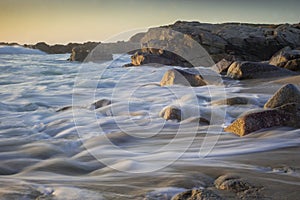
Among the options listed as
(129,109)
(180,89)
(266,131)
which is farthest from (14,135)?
(180,89)

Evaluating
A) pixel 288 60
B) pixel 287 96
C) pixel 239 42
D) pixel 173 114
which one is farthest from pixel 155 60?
pixel 287 96

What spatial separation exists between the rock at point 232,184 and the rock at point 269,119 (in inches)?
67.3

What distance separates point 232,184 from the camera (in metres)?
2.41

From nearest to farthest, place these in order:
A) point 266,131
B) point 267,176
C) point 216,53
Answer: point 267,176 < point 266,131 < point 216,53

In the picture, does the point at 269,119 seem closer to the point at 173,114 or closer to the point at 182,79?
the point at 173,114

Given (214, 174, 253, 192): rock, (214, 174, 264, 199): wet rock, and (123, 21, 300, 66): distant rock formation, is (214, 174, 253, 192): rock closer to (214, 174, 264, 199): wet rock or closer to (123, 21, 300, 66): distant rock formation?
(214, 174, 264, 199): wet rock

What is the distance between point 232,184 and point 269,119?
80.8 inches

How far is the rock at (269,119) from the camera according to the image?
419 cm

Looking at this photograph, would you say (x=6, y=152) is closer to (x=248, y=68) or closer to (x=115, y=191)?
(x=115, y=191)

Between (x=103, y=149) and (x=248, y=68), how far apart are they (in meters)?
7.60

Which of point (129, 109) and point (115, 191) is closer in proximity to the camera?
point (115, 191)

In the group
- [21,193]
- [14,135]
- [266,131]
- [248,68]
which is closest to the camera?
[21,193]

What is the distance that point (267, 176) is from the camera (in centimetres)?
269

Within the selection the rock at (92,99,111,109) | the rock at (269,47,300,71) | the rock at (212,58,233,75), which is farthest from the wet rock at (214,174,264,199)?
the rock at (212,58,233,75)
